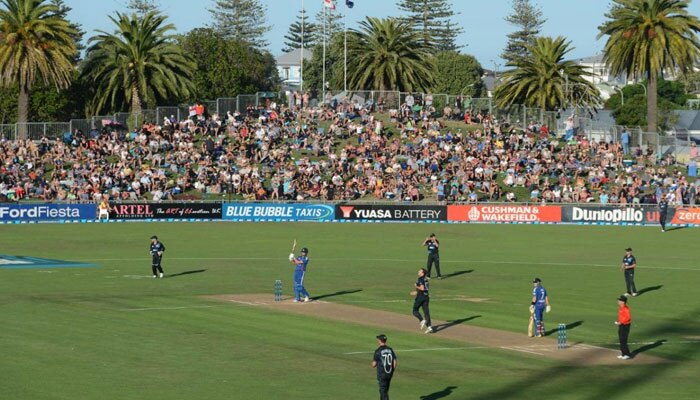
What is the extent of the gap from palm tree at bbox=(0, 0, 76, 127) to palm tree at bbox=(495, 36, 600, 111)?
39.6 meters

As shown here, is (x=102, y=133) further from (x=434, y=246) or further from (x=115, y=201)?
(x=434, y=246)

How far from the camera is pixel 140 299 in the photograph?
4341 cm

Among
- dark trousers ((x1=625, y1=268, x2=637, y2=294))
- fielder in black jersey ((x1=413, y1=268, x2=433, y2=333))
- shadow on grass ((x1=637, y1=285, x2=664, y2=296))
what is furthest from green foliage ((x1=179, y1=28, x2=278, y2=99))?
fielder in black jersey ((x1=413, y1=268, x2=433, y2=333))

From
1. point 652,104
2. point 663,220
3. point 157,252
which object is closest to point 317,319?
point 157,252

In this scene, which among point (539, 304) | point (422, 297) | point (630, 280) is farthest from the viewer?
point (630, 280)

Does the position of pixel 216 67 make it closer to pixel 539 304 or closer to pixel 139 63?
pixel 139 63

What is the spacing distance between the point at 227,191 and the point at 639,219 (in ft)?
93.1

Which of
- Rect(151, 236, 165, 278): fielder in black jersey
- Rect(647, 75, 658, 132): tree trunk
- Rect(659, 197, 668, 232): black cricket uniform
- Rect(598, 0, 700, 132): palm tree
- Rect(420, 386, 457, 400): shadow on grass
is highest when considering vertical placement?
Rect(598, 0, 700, 132): palm tree

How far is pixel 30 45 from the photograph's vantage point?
89.4m

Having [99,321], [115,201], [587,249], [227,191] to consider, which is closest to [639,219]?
[587,249]

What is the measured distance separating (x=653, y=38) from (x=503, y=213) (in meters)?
24.3

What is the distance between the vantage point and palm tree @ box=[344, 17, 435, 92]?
104562mm

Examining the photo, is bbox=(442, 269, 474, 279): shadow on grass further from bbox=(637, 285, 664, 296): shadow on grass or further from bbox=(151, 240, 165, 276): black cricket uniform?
bbox=(151, 240, 165, 276): black cricket uniform

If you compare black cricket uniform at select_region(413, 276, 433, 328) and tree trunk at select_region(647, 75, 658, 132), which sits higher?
tree trunk at select_region(647, 75, 658, 132)
